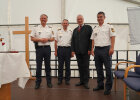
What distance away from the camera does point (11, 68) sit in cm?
164

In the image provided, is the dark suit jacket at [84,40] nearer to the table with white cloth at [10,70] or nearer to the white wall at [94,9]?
the table with white cloth at [10,70]

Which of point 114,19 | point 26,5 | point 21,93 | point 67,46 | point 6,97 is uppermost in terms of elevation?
point 26,5

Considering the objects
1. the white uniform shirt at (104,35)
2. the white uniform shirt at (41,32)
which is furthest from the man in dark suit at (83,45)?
the white uniform shirt at (41,32)

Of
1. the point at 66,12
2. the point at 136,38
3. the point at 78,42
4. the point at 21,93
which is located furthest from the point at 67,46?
the point at 66,12

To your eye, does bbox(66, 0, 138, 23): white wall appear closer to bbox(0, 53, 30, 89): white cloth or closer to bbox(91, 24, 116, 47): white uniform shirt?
bbox(91, 24, 116, 47): white uniform shirt

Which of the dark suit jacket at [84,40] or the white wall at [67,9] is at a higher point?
the white wall at [67,9]

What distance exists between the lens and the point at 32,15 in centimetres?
479

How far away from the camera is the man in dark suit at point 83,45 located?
2.65m

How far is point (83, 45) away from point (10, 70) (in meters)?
1.42

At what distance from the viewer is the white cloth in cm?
157

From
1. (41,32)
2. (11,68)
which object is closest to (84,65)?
(41,32)

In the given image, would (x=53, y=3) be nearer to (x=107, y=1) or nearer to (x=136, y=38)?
(x=107, y=1)

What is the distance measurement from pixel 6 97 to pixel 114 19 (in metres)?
4.01

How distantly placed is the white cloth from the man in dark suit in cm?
122
